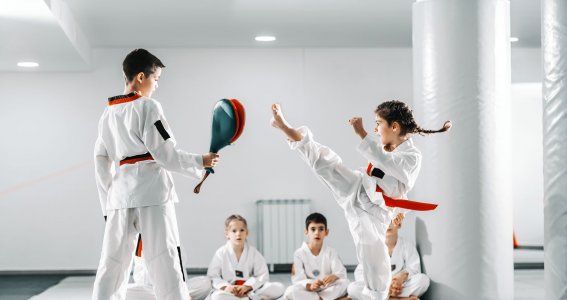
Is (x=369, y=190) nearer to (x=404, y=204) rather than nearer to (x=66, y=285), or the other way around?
(x=404, y=204)

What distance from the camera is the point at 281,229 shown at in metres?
7.37

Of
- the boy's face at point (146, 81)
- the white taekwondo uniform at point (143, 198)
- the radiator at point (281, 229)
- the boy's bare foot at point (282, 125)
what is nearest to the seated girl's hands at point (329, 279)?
the radiator at point (281, 229)

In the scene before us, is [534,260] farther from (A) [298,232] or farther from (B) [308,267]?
(B) [308,267]

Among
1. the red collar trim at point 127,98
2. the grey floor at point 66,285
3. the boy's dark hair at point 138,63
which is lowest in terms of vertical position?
the grey floor at point 66,285

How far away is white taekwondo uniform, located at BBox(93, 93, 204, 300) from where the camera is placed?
332 cm

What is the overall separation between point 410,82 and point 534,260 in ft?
7.56

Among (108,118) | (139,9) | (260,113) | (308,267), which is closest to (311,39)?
(260,113)

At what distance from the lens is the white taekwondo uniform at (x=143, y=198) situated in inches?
131

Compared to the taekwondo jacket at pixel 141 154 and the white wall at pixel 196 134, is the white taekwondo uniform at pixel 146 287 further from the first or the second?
the white wall at pixel 196 134

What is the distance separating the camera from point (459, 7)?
5059mm

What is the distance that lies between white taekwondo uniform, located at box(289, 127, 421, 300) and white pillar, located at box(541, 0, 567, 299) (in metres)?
0.72

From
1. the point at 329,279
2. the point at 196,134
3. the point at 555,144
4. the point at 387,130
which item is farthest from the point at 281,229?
the point at 555,144

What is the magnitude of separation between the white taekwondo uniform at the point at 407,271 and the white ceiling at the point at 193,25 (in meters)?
2.00

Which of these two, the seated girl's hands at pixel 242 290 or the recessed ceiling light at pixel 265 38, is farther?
the recessed ceiling light at pixel 265 38
